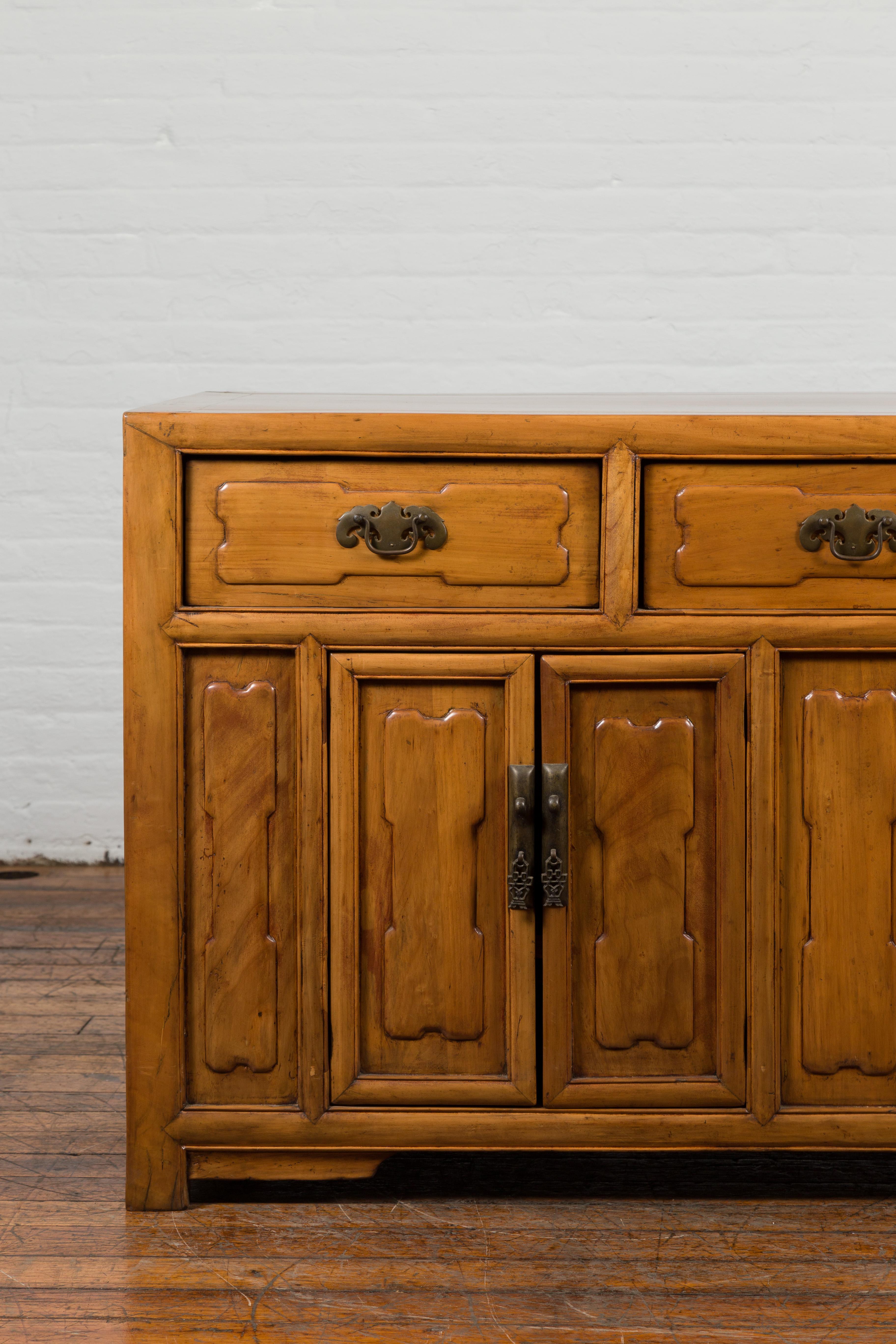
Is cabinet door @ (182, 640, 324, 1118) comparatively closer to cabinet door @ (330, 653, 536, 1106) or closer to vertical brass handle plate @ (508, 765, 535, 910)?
cabinet door @ (330, 653, 536, 1106)

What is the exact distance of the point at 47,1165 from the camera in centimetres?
158

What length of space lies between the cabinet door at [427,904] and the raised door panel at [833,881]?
0.32 meters

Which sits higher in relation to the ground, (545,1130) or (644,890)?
(644,890)

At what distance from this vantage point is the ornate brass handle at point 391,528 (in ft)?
4.59

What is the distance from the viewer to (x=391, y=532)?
4.60 feet

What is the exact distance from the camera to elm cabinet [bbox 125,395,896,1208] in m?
1.41

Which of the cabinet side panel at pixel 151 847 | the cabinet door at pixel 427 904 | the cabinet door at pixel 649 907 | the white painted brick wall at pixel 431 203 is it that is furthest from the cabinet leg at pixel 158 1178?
the white painted brick wall at pixel 431 203

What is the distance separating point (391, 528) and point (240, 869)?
45 centimetres

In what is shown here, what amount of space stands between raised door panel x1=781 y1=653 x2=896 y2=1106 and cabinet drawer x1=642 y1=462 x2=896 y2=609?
0.09m

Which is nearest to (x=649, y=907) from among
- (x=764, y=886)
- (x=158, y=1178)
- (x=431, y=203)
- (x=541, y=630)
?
(x=764, y=886)

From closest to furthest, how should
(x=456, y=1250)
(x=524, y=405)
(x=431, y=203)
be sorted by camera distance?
1. (x=456, y=1250)
2. (x=524, y=405)
3. (x=431, y=203)

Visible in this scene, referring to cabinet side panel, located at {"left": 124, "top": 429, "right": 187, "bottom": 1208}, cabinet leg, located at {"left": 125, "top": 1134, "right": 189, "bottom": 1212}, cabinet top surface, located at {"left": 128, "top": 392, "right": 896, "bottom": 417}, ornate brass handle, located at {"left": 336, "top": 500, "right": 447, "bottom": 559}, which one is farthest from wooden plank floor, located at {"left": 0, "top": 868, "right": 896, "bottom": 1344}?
cabinet top surface, located at {"left": 128, "top": 392, "right": 896, "bottom": 417}

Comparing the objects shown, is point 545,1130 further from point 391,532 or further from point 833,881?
point 391,532

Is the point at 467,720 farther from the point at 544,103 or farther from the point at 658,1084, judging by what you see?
the point at 544,103
